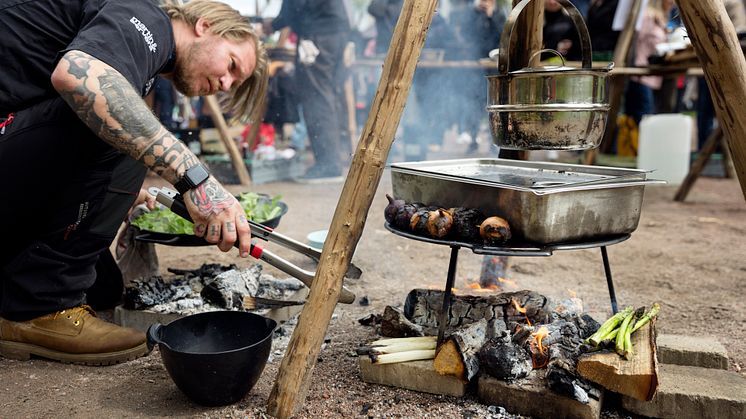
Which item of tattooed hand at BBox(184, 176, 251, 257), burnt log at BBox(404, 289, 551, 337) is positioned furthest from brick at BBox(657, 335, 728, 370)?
tattooed hand at BBox(184, 176, 251, 257)

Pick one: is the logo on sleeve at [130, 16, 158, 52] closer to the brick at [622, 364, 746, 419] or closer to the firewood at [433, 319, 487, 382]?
the firewood at [433, 319, 487, 382]

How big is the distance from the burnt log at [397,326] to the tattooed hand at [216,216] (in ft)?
3.00

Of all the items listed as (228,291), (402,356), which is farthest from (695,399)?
(228,291)

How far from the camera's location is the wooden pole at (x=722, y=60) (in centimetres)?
239

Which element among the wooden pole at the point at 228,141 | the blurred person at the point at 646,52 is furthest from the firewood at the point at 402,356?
the blurred person at the point at 646,52

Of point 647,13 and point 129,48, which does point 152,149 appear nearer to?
point 129,48

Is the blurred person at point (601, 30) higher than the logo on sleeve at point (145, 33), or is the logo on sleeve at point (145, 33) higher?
the blurred person at point (601, 30)

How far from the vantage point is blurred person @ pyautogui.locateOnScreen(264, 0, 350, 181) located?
8516 mm

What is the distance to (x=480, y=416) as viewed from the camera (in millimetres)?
2348

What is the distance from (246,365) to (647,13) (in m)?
8.27

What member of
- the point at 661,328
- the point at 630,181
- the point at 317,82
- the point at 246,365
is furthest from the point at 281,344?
the point at 317,82

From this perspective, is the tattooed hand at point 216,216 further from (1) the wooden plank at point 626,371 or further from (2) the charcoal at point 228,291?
(1) the wooden plank at point 626,371

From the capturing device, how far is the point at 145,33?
7.86 ft

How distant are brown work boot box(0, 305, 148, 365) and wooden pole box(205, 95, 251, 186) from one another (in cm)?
475
